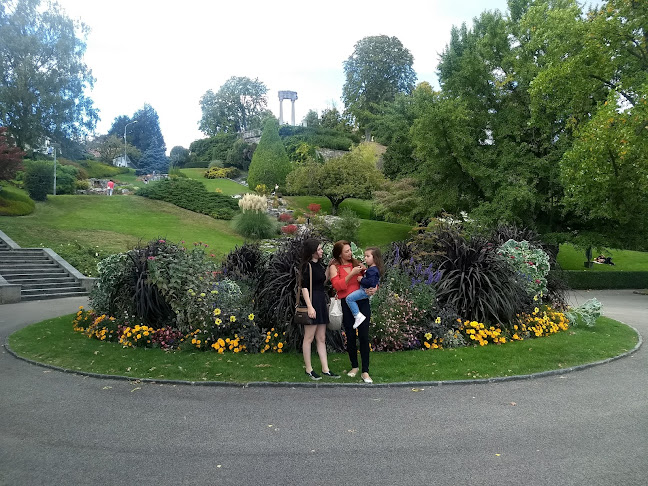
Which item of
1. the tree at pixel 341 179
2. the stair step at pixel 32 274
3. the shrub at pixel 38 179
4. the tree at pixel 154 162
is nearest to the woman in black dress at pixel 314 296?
the stair step at pixel 32 274

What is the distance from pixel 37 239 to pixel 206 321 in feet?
53.9

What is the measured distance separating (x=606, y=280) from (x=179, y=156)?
59.7 meters

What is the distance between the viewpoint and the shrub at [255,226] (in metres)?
26.4

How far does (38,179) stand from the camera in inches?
1063

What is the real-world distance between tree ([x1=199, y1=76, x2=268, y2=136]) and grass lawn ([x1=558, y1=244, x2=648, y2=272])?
184ft

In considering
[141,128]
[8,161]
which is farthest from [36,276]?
[141,128]

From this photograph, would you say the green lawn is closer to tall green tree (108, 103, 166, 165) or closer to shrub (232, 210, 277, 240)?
shrub (232, 210, 277, 240)

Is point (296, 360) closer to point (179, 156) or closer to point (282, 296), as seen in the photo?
point (282, 296)

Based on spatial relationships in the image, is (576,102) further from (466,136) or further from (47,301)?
(47,301)

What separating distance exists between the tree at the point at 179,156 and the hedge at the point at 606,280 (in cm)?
5746

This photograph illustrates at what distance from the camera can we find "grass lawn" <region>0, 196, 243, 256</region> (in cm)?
2145

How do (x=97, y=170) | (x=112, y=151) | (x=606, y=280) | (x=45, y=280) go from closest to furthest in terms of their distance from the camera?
1. (x=45, y=280)
2. (x=606, y=280)
3. (x=97, y=170)
4. (x=112, y=151)

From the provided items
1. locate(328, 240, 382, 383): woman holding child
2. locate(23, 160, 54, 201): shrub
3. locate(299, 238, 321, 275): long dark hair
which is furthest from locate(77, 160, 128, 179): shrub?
locate(328, 240, 382, 383): woman holding child

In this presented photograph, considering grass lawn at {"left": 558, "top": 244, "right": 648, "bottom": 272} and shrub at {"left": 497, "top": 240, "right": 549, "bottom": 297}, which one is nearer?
shrub at {"left": 497, "top": 240, "right": 549, "bottom": 297}
